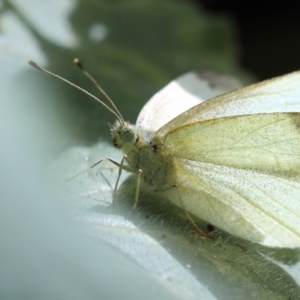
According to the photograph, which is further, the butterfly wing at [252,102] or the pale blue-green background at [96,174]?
the butterfly wing at [252,102]

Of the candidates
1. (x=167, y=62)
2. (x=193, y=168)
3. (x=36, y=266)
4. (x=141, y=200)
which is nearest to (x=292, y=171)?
(x=193, y=168)

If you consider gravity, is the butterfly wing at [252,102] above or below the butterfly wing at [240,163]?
above

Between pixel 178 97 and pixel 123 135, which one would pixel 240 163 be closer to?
pixel 123 135

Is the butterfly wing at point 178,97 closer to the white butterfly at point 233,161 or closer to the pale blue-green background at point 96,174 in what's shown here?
the white butterfly at point 233,161

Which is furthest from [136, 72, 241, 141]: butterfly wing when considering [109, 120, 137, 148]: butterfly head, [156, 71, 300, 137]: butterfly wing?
[156, 71, 300, 137]: butterfly wing

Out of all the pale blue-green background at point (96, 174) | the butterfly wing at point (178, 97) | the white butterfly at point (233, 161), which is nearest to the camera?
the pale blue-green background at point (96, 174)

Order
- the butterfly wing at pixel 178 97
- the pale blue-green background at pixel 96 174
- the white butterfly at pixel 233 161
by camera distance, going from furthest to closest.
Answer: the butterfly wing at pixel 178 97 → the white butterfly at pixel 233 161 → the pale blue-green background at pixel 96 174

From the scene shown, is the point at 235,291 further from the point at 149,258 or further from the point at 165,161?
the point at 165,161

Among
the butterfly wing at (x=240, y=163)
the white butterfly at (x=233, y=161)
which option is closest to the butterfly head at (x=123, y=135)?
the white butterfly at (x=233, y=161)
